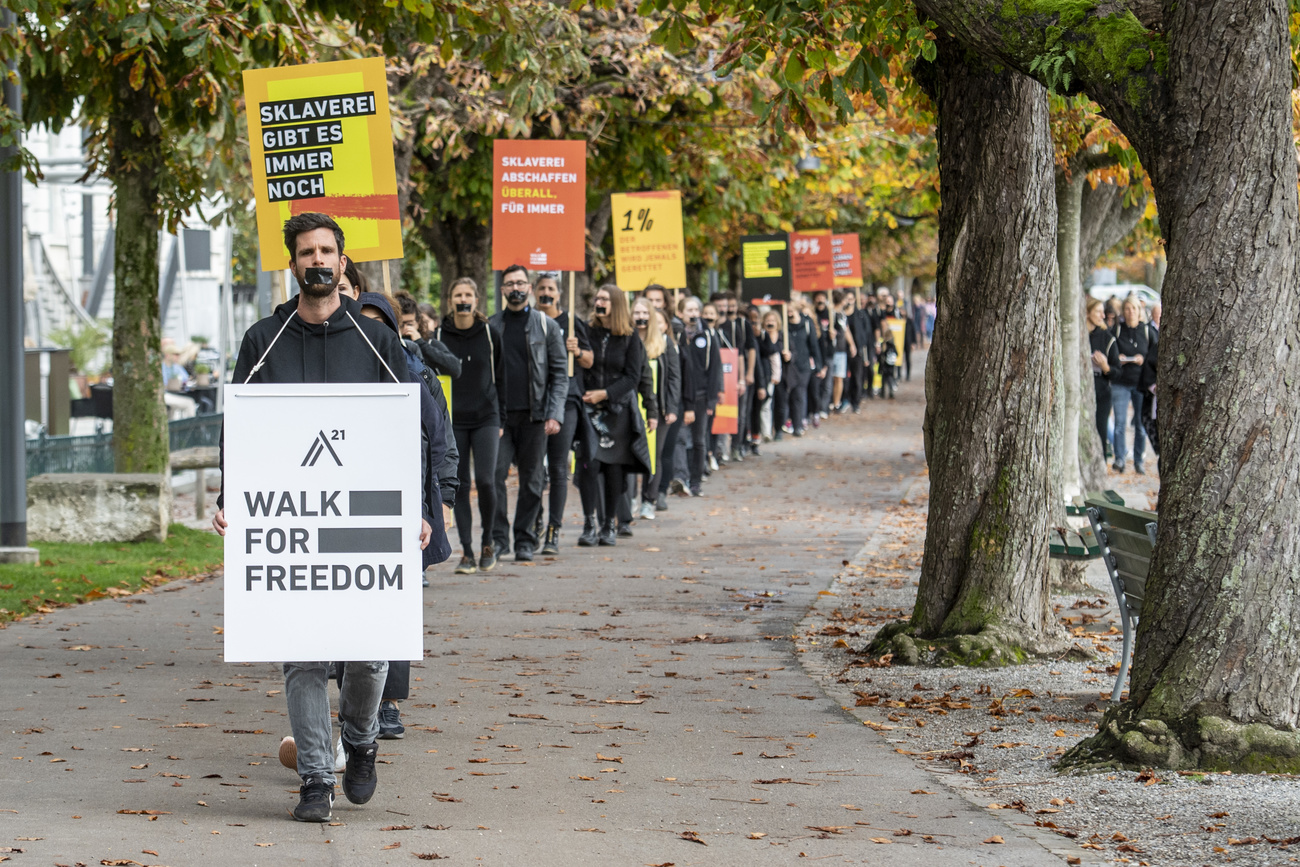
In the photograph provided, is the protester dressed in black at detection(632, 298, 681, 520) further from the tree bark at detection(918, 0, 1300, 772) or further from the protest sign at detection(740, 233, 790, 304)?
the tree bark at detection(918, 0, 1300, 772)

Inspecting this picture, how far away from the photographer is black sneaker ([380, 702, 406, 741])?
6.89 metres

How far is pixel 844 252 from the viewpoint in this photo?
34.0 m

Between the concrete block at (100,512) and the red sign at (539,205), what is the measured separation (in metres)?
3.47

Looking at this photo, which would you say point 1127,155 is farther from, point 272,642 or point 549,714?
point 272,642

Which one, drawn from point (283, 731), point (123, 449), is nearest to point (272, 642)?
point (283, 731)

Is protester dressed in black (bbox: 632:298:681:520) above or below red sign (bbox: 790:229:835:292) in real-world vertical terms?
below

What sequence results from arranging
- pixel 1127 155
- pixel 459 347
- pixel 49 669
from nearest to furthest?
pixel 49 669 → pixel 1127 155 → pixel 459 347

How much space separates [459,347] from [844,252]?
22.5m

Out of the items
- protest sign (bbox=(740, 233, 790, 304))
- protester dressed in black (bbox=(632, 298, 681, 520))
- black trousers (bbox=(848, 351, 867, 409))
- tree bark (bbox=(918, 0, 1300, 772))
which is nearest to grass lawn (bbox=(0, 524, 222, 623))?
protester dressed in black (bbox=(632, 298, 681, 520))

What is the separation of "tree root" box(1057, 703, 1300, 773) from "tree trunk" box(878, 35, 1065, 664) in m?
2.27

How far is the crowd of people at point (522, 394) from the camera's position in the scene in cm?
576

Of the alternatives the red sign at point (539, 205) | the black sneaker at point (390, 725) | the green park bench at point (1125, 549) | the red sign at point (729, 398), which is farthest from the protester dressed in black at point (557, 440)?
the red sign at point (729, 398)

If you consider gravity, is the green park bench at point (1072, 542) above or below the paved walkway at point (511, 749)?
above

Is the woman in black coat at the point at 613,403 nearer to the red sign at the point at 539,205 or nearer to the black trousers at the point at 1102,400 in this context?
the red sign at the point at 539,205
